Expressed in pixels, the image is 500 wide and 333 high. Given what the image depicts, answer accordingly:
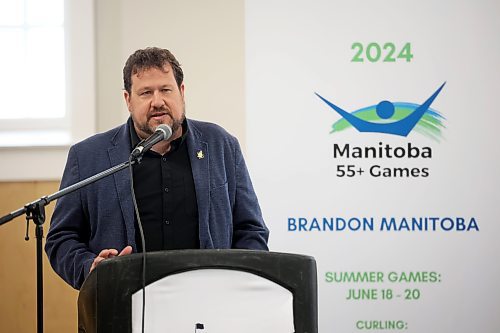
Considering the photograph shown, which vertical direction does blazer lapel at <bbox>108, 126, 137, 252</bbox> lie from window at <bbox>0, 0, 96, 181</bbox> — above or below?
below

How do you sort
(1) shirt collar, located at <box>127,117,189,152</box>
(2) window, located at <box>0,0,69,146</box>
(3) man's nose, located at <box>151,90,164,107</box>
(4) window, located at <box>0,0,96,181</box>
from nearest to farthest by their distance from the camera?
(3) man's nose, located at <box>151,90,164,107</box> → (1) shirt collar, located at <box>127,117,189,152</box> → (4) window, located at <box>0,0,96,181</box> → (2) window, located at <box>0,0,69,146</box>

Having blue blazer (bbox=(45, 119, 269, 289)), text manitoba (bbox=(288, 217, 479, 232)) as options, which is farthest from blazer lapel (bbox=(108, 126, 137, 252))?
text manitoba (bbox=(288, 217, 479, 232))

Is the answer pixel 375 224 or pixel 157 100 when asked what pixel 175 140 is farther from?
pixel 375 224

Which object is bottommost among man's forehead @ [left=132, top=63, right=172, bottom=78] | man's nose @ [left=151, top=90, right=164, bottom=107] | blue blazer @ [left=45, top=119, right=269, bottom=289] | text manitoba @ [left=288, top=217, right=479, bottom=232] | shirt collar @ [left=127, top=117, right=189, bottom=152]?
text manitoba @ [left=288, top=217, right=479, bottom=232]

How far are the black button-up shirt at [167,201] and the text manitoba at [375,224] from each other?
1.40 metres

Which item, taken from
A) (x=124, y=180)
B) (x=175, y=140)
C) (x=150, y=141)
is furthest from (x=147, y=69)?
(x=150, y=141)

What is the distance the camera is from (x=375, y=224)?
430cm

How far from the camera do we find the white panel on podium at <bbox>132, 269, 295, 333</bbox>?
2.04m

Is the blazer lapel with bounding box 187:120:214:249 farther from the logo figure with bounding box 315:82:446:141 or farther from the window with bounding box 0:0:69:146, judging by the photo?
the window with bounding box 0:0:69:146

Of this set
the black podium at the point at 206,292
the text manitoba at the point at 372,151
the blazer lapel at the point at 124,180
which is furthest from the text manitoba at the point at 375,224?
the black podium at the point at 206,292

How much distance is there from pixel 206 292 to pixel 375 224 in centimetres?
236

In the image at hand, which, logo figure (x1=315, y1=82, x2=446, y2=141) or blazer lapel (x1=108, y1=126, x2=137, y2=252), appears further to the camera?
logo figure (x1=315, y1=82, x2=446, y2=141)

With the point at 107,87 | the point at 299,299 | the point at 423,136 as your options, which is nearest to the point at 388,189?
the point at 423,136

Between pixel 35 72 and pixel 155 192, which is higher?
pixel 35 72
